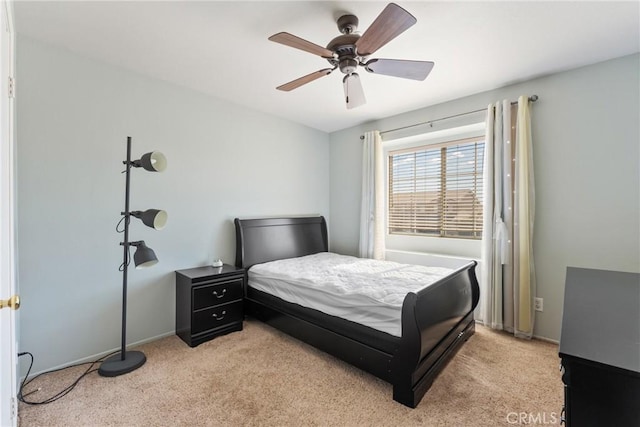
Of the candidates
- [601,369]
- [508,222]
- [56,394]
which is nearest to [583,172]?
[508,222]

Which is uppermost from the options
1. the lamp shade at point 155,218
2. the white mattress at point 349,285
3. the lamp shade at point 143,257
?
the lamp shade at point 155,218

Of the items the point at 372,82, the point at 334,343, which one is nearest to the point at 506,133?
the point at 372,82

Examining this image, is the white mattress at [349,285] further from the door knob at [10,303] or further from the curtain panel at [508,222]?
the door knob at [10,303]

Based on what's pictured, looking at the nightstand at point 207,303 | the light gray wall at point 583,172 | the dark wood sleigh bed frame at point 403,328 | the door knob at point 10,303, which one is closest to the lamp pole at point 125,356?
the nightstand at point 207,303

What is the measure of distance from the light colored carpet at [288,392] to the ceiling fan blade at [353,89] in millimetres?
2220

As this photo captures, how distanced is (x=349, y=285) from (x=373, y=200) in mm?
1854

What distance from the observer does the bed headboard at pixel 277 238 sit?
10.9 feet

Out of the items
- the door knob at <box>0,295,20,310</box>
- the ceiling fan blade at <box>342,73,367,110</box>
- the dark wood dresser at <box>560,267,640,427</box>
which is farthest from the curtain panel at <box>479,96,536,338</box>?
the door knob at <box>0,295,20,310</box>

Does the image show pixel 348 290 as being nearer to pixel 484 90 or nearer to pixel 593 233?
pixel 593 233

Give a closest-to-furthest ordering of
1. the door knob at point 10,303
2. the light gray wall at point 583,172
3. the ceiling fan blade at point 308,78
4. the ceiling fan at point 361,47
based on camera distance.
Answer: the door knob at point 10,303
the ceiling fan at point 361,47
the ceiling fan blade at point 308,78
the light gray wall at point 583,172

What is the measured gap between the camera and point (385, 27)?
1545mm

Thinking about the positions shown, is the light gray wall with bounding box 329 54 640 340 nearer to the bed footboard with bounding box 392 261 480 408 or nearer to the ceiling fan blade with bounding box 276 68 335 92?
the bed footboard with bounding box 392 261 480 408

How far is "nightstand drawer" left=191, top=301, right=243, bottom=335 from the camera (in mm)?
2629

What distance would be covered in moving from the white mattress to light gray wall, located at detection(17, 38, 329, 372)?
785 mm
